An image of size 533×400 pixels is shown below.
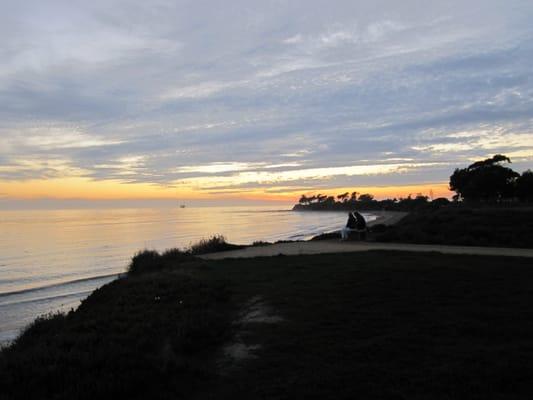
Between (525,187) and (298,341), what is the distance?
63.3 metres

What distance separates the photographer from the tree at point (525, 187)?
6085 centimetres

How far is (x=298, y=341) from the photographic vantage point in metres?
6.21

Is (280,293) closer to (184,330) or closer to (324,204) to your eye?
(184,330)

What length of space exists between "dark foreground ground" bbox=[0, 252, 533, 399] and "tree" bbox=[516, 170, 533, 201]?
56.7 m

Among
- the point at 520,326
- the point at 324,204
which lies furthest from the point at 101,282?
the point at 324,204

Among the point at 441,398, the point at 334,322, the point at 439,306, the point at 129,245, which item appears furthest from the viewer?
the point at 129,245

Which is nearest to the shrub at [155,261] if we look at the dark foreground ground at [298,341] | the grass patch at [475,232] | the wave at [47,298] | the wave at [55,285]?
the wave at [55,285]

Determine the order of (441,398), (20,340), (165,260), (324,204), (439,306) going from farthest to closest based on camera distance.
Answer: (324,204) → (165,260) → (20,340) → (439,306) → (441,398)

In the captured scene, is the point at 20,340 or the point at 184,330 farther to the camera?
the point at 20,340

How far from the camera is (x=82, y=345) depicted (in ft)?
19.9

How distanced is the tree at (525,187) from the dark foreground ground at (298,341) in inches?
2232

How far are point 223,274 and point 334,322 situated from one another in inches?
236

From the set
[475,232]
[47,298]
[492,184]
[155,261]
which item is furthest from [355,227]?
[492,184]

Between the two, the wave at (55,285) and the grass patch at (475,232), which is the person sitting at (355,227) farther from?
the wave at (55,285)
